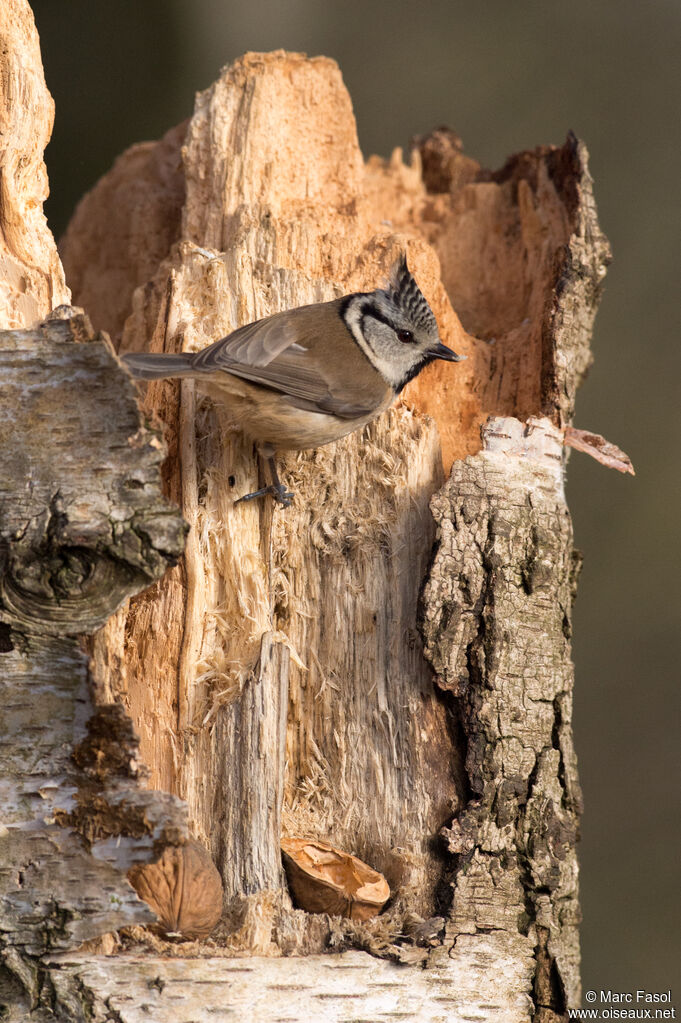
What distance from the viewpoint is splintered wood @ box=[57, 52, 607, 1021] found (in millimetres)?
2346

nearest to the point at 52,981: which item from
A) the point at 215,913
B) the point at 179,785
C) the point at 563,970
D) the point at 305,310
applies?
the point at 215,913

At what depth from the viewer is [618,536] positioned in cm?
556

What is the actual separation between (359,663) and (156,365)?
974mm

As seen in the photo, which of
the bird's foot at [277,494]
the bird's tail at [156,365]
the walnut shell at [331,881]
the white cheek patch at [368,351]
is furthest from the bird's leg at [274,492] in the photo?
the walnut shell at [331,881]

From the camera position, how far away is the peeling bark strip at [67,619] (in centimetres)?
202

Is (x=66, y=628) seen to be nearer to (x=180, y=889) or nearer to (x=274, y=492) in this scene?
(x=180, y=889)

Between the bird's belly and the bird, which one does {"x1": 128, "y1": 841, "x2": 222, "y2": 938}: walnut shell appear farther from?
the bird's belly

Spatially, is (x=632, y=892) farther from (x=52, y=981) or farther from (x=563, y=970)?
(x=52, y=981)

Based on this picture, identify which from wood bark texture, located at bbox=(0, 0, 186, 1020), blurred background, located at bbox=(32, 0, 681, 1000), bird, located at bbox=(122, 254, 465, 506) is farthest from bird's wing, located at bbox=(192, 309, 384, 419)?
blurred background, located at bbox=(32, 0, 681, 1000)

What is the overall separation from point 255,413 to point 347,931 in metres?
1.35

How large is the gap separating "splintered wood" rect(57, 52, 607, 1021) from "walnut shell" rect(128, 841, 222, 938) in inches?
3.6

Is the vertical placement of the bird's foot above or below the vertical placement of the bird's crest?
below

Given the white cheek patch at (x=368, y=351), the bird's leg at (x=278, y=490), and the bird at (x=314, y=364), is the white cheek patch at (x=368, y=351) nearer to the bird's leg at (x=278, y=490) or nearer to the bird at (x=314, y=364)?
the bird at (x=314, y=364)

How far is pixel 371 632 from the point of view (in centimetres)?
263
